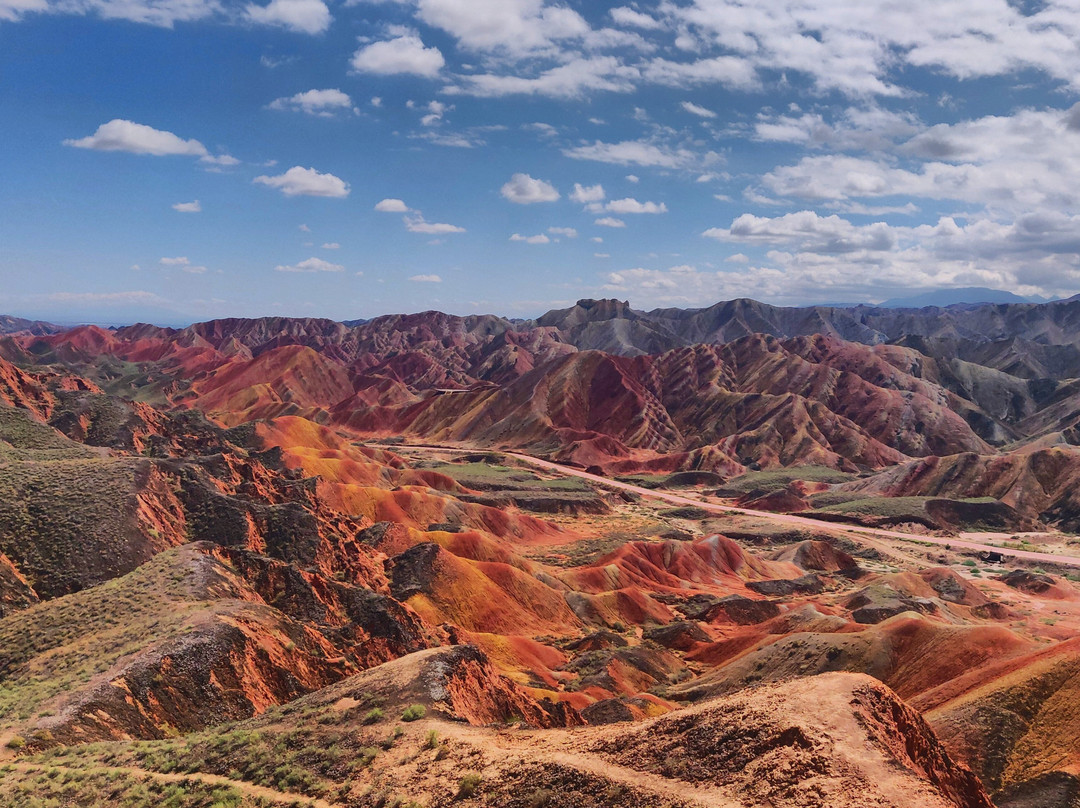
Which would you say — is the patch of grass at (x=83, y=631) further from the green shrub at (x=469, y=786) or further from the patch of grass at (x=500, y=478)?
the patch of grass at (x=500, y=478)

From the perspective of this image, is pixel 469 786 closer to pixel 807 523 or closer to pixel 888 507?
pixel 807 523

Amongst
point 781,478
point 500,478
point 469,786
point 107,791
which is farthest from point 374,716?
point 781,478

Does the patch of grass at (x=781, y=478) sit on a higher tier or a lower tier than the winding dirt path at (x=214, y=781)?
lower

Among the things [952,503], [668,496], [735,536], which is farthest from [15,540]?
[952,503]

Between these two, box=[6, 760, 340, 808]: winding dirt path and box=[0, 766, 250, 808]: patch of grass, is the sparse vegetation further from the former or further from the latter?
box=[0, 766, 250, 808]: patch of grass

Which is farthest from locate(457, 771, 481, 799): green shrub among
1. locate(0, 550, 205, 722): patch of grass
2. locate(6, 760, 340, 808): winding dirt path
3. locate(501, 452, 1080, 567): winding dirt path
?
locate(501, 452, 1080, 567): winding dirt path

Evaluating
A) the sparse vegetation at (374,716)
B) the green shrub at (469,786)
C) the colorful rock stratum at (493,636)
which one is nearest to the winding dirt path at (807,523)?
the colorful rock stratum at (493,636)
